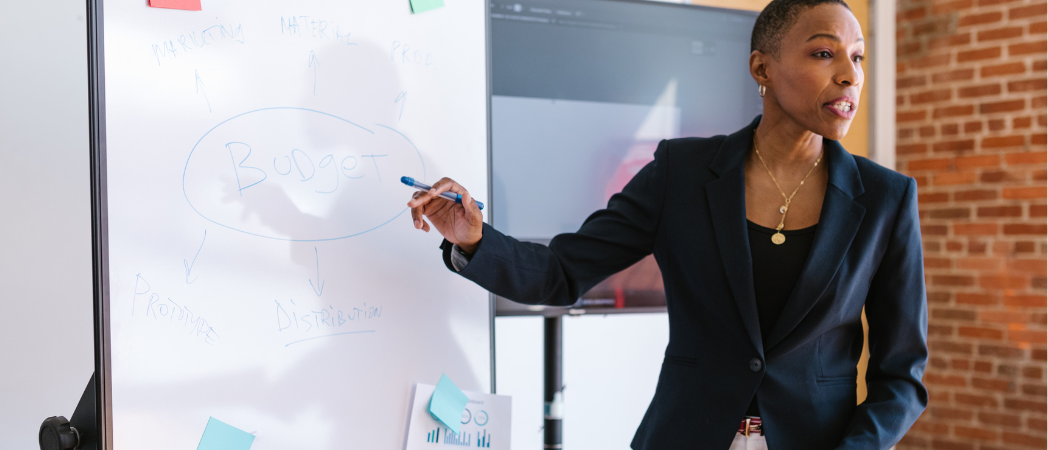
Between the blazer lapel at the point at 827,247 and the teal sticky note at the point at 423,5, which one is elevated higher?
the teal sticky note at the point at 423,5

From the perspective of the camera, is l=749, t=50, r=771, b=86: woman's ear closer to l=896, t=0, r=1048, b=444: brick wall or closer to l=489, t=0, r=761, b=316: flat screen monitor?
l=489, t=0, r=761, b=316: flat screen monitor

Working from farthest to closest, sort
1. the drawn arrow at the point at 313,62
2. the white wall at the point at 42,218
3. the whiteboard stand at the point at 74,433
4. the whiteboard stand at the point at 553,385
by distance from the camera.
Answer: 1. the whiteboard stand at the point at 553,385
2. the white wall at the point at 42,218
3. the drawn arrow at the point at 313,62
4. the whiteboard stand at the point at 74,433

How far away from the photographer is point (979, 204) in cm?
234

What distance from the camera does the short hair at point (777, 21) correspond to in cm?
115

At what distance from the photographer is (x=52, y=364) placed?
4.76ft

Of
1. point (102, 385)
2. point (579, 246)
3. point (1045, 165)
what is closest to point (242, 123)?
point (102, 385)

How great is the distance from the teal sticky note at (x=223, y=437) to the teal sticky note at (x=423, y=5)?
0.78 meters

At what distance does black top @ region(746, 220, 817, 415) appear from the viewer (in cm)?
112

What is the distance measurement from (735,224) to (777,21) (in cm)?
36

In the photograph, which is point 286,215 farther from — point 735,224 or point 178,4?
point 735,224

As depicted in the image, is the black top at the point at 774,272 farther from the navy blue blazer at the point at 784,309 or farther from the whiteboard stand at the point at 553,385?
the whiteboard stand at the point at 553,385

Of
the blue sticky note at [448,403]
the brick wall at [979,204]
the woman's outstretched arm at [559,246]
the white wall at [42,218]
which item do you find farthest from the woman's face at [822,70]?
the brick wall at [979,204]

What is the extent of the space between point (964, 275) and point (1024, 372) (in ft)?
1.15

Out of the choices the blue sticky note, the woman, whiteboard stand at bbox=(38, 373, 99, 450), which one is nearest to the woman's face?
the woman
